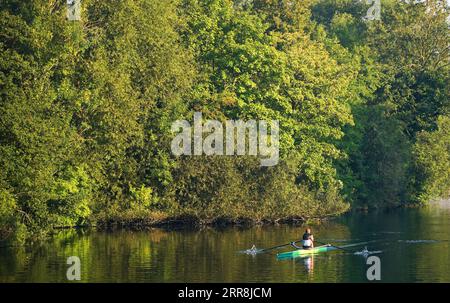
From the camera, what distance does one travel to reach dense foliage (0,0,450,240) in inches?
2120

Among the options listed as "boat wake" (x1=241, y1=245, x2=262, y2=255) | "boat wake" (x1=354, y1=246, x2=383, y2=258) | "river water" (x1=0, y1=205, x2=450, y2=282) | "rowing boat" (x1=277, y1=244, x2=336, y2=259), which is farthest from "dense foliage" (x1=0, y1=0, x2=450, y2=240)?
"boat wake" (x1=354, y1=246, x2=383, y2=258)

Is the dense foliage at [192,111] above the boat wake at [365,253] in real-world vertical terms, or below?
above

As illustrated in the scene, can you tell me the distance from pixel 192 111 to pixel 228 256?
65.7 ft

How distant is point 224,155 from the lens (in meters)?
63.6

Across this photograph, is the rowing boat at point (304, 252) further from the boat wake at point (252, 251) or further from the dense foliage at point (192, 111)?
the dense foliage at point (192, 111)

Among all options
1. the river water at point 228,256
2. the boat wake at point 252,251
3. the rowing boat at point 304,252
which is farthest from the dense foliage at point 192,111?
the rowing boat at point 304,252

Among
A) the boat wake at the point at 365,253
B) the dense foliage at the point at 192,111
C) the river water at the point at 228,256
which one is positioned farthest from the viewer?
the dense foliage at the point at 192,111

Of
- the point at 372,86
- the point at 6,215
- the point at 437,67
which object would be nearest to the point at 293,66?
the point at 372,86

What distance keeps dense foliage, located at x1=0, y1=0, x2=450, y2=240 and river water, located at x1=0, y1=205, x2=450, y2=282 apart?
2.99 m

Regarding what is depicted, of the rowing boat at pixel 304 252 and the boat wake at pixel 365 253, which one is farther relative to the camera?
the boat wake at pixel 365 253

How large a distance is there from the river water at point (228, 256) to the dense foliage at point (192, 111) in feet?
9.80

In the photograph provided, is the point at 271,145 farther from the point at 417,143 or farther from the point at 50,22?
the point at 417,143

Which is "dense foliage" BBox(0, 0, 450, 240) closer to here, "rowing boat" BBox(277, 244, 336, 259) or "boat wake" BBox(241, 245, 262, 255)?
"boat wake" BBox(241, 245, 262, 255)

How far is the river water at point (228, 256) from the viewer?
40.7 meters
